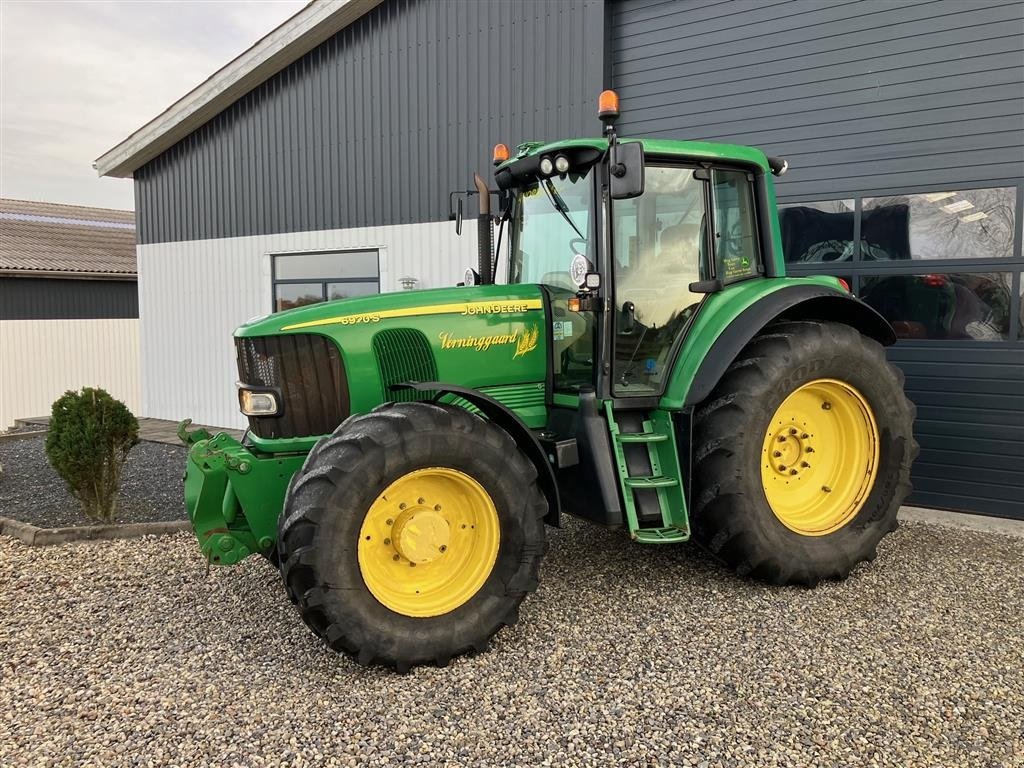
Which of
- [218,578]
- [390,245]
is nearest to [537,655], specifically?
[218,578]

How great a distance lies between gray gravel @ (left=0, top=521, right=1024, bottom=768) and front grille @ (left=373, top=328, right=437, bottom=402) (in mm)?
1340

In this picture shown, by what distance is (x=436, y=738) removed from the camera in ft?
9.82

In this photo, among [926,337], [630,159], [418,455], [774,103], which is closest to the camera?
[418,455]

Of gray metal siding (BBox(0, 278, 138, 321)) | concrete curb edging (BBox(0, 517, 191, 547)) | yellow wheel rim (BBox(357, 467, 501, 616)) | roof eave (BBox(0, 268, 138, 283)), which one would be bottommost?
concrete curb edging (BBox(0, 517, 191, 547))

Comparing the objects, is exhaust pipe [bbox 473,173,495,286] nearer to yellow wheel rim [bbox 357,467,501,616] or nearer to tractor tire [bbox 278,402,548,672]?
tractor tire [bbox 278,402,548,672]

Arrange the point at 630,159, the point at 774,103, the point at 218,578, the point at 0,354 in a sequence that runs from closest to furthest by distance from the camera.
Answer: the point at 630,159 < the point at 218,578 < the point at 774,103 < the point at 0,354


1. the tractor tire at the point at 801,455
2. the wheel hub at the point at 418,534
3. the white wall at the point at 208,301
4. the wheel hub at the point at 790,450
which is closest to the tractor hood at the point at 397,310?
the wheel hub at the point at 418,534

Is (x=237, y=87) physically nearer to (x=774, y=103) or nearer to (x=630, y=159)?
(x=774, y=103)

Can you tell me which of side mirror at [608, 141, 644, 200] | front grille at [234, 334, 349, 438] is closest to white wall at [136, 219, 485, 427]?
front grille at [234, 334, 349, 438]

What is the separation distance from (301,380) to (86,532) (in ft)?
9.49

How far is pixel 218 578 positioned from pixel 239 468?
143 cm

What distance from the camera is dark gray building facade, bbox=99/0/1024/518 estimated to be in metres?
5.97

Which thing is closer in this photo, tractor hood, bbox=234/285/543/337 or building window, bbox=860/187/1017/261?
tractor hood, bbox=234/285/543/337

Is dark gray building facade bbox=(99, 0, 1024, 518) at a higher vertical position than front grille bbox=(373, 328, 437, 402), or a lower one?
higher
